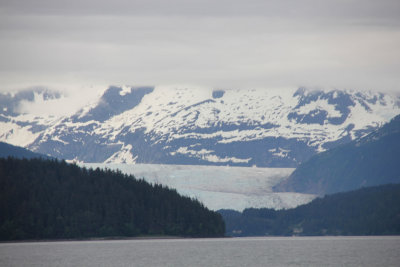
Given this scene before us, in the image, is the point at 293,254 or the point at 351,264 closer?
the point at 351,264

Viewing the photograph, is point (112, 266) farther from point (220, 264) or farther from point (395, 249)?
point (395, 249)

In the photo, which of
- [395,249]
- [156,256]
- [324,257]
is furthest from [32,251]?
[395,249]

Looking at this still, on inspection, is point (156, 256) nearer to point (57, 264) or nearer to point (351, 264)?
point (57, 264)

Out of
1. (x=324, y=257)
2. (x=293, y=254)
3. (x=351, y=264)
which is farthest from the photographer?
(x=293, y=254)

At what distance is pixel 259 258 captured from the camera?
176 metres

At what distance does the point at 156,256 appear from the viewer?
181m

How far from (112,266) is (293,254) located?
43077 millimetres

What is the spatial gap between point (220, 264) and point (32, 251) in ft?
156

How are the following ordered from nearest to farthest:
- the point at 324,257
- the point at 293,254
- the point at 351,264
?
the point at 351,264
the point at 324,257
the point at 293,254

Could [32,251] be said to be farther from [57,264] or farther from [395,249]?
[395,249]

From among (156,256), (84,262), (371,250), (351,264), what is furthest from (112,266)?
(371,250)

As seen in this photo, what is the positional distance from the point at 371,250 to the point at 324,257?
22.8 meters

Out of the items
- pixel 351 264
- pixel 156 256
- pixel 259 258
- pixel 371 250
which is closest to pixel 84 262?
pixel 156 256

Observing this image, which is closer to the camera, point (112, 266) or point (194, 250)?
point (112, 266)
